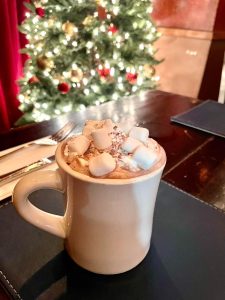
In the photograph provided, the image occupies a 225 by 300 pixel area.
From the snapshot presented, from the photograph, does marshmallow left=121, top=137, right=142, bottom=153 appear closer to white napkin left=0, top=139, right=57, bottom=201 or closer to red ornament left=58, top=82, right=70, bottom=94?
white napkin left=0, top=139, right=57, bottom=201

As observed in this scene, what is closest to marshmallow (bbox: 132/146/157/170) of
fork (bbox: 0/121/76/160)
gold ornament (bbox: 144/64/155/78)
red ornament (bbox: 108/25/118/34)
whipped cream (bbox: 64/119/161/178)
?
whipped cream (bbox: 64/119/161/178)

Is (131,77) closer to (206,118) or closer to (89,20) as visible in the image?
(89,20)

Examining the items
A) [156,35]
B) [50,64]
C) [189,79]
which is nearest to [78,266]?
[50,64]

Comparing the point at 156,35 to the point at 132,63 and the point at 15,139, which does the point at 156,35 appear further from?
the point at 15,139

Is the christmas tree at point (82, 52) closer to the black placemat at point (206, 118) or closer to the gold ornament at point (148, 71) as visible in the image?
the gold ornament at point (148, 71)

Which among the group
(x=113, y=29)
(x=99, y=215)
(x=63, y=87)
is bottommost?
(x=63, y=87)

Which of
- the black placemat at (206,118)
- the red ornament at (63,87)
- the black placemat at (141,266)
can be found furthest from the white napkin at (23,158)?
the red ornament at (63,87)

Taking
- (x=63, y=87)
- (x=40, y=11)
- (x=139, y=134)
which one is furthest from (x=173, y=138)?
(x=40, y=11)
